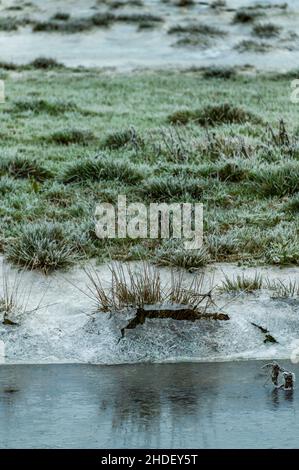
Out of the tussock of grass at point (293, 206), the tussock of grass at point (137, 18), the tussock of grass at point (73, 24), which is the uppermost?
the tussock of grass at point (293, 206)

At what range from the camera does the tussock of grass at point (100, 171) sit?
1180 cm

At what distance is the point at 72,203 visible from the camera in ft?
35.7

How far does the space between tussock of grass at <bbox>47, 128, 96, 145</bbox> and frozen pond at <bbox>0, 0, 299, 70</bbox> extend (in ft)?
38.8

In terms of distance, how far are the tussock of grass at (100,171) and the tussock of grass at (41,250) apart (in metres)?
2.82

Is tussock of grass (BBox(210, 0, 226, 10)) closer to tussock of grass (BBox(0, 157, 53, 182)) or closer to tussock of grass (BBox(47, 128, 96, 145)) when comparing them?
tussock of grass (BBox(47, 128, 96, 145))

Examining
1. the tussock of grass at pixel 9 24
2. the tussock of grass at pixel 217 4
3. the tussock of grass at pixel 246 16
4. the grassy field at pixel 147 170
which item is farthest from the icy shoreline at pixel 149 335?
the tussock of grass at pixel 217 4

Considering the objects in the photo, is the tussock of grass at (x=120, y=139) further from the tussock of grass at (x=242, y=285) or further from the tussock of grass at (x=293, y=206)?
the tussock of grass at (x=242, y=285)

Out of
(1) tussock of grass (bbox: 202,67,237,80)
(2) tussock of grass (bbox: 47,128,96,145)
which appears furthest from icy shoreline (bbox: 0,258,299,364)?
(1) tussock of grass (bbox: 202,67,237,80)

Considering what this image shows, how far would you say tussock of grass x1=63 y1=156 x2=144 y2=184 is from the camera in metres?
11.8

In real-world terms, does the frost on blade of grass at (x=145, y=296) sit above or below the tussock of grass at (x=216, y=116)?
above

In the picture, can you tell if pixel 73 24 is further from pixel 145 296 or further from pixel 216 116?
pixel 145 296

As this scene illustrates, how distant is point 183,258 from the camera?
8.66m

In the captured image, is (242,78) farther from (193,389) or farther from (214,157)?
(193,389)
